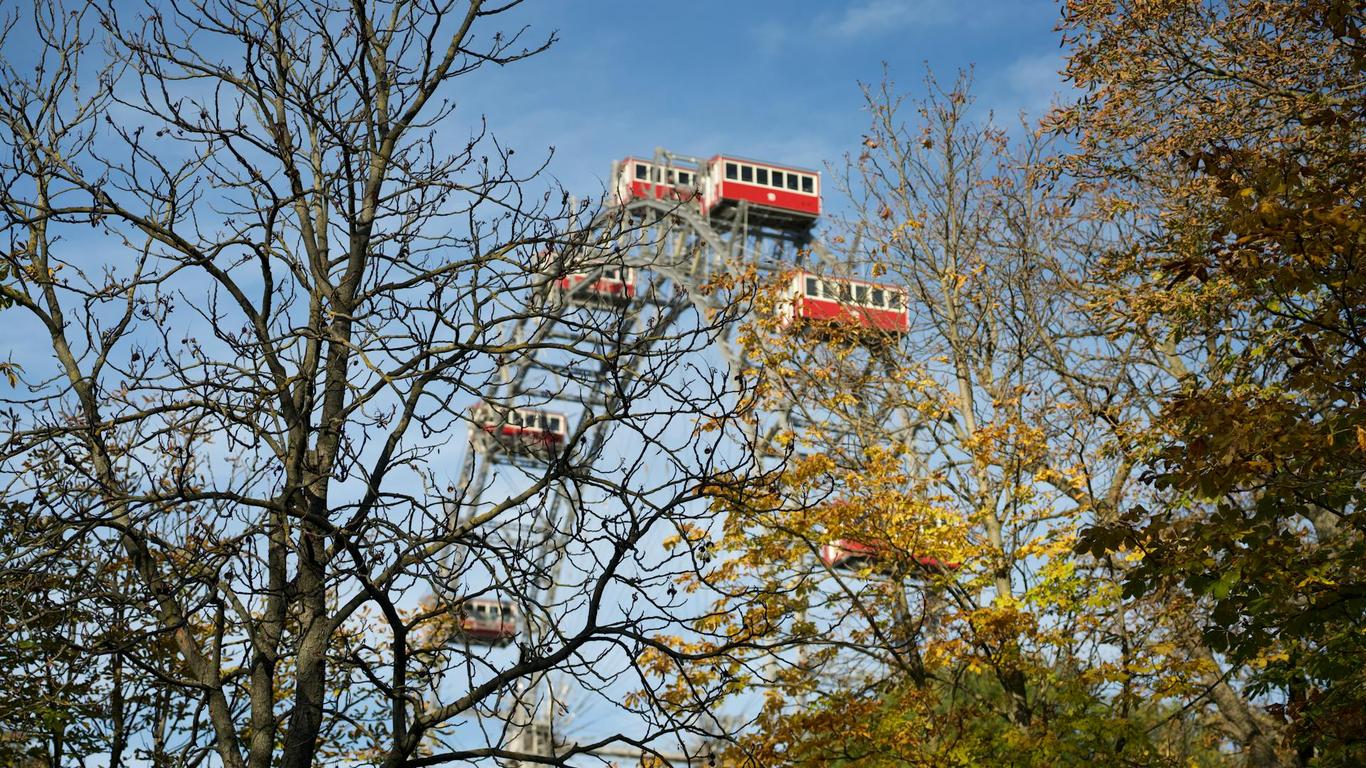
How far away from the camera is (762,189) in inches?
1832

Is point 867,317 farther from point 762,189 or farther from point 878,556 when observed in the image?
point 762,189

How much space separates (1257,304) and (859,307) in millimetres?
5377

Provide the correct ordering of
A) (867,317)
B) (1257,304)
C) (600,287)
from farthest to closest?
(867,317)
(600,287)
(1257,304)

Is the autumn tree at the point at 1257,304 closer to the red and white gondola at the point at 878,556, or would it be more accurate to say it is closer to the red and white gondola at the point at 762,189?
the red and white gondola at the point at 878,556

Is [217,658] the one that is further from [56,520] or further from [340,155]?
[340,155]

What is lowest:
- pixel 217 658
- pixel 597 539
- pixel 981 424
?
pixel 217 658

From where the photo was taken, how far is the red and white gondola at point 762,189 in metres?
46.2

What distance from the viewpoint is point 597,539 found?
623 cm

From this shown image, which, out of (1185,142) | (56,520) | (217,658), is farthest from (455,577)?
(1185,142)

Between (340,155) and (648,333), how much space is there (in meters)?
2.06

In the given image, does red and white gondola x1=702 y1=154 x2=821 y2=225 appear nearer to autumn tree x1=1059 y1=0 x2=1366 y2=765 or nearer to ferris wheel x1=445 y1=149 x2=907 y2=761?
ferris wheel x1=445 y1=149 x2=907 y2=761

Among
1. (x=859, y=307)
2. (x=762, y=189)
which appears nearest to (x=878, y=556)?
(x=859, y=307)

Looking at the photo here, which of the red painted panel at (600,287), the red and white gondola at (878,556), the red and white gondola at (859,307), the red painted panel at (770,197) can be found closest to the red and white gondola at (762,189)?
the red painted panel at (770,197)

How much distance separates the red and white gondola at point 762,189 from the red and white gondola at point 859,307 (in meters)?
29.8
